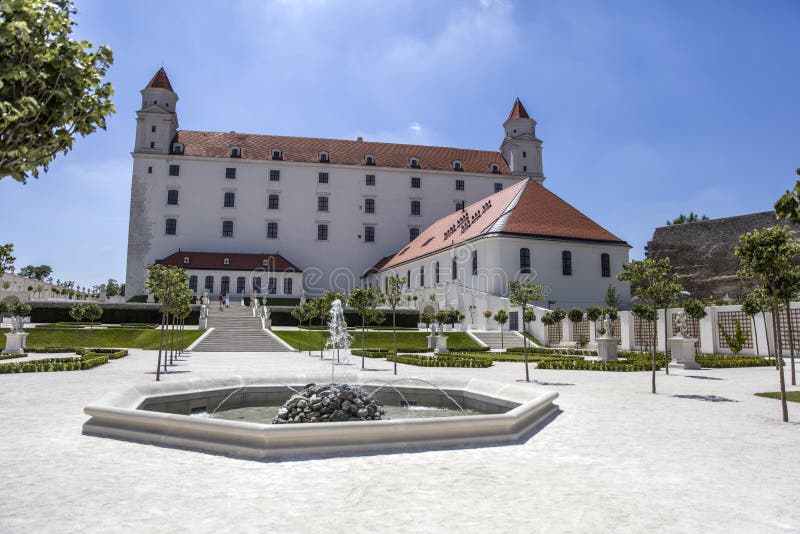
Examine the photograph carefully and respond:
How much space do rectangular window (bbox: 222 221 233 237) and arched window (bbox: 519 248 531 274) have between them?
1593 inches

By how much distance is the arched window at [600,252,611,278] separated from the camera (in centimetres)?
4684

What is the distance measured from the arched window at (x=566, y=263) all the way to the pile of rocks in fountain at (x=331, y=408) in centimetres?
3857

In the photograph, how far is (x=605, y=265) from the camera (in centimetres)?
4712

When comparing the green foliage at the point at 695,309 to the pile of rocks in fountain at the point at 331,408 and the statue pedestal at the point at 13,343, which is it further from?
the statue pedestal at the point at 13,343

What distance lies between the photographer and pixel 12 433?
834cm

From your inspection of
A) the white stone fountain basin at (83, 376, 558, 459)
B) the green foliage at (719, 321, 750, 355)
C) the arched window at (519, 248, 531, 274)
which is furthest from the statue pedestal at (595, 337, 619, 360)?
the arched window at (519, 248, 531, 274)

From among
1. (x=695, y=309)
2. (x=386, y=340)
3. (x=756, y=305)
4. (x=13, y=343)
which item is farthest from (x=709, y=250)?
(x=13, y=343)

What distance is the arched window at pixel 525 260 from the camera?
44.0 m

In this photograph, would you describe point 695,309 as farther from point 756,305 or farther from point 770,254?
point 770,254

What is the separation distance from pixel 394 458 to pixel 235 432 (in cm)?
230

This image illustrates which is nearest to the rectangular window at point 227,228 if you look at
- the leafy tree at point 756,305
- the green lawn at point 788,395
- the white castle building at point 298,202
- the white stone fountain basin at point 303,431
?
the white castle building at point 298,202

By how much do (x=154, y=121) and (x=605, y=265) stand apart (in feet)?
189

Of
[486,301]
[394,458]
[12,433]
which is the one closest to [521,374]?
[394,458]

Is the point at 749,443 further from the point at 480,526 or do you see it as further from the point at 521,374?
the point at 521,374
